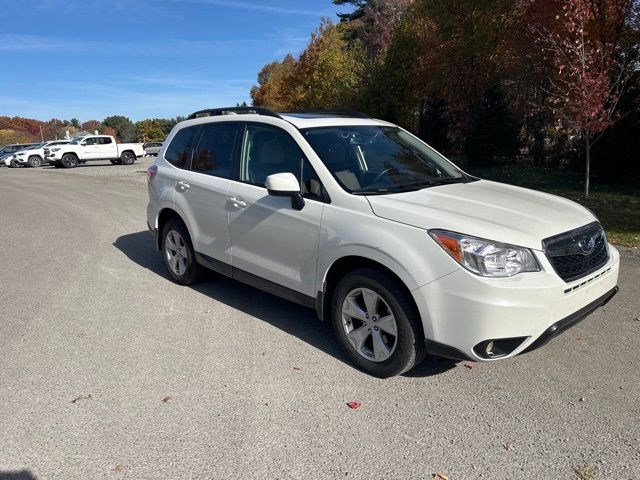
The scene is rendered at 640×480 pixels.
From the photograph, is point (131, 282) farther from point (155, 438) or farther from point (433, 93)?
point (433, 93)

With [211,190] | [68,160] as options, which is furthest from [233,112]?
[68,160]

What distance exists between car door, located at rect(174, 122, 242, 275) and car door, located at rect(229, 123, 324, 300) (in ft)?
0.51

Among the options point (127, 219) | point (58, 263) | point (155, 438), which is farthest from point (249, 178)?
point (127, 219)

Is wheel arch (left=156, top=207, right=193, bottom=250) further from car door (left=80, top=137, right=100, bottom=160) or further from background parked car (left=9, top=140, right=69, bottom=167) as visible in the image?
background parked car (left=9, top=140, right=69, bottom=167)

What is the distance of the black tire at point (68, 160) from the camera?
3198 centimetres

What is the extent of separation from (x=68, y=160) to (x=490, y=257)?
3408 cm

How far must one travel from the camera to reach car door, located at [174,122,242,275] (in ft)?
16.1

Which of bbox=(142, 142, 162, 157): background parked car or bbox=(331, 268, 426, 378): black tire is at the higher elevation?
bbox=(142, 142, 162, 157): background parked car

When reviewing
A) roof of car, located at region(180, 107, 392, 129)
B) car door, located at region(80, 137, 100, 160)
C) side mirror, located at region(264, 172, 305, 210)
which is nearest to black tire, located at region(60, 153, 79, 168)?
car door, located at region(80, 137, 100, 160)

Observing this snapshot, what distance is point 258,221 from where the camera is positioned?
14.5 feet

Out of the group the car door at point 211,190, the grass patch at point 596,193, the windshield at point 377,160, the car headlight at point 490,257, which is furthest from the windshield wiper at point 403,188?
the grass patch at point 596,193

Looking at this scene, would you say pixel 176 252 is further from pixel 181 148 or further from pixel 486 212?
pixel 486 212

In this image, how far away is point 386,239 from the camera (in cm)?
342

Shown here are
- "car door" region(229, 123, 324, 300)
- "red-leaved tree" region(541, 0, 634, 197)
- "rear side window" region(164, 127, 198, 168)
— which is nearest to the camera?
"car door" region(229, 123, 324, 300)
